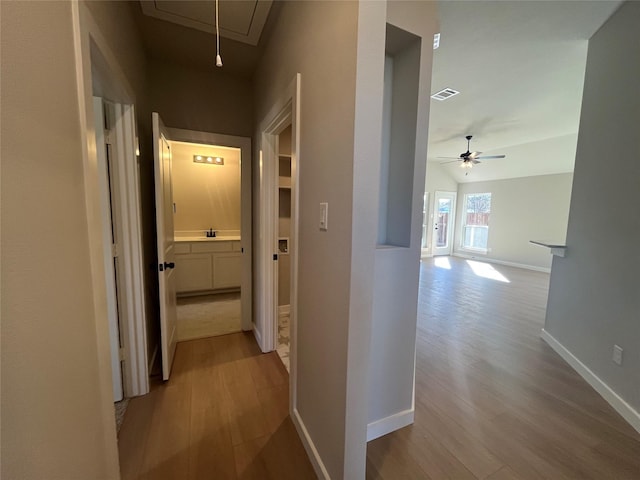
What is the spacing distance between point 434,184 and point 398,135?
7.32m

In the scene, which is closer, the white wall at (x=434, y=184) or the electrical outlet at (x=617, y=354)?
the electrical outlet at (x=617, y=354)

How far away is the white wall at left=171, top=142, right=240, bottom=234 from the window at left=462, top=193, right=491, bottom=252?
7.22 meters

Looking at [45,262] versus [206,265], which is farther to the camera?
[206,265]

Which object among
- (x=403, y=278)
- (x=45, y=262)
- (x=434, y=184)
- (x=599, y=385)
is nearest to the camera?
(x=45, y=262)

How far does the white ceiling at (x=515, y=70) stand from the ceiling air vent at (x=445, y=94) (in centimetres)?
9

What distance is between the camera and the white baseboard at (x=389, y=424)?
1.60 m

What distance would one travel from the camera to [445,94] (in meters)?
3.51

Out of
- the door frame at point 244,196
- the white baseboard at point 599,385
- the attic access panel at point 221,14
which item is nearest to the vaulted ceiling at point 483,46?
the attic access panel at point 221,14

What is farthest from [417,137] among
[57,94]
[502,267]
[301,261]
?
[502,267]

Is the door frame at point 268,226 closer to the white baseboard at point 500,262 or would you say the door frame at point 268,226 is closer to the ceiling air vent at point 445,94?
the ceiling air vent at point 445,94

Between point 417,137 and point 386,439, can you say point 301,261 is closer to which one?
point 417,137

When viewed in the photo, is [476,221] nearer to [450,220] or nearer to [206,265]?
[450,220]

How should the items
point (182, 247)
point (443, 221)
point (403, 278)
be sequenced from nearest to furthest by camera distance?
1. point (403, 278)
2. point (182, 247)
3. point (443, 221)

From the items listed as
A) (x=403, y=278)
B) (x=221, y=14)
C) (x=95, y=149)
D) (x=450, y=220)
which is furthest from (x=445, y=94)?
(x=450, y=220)
